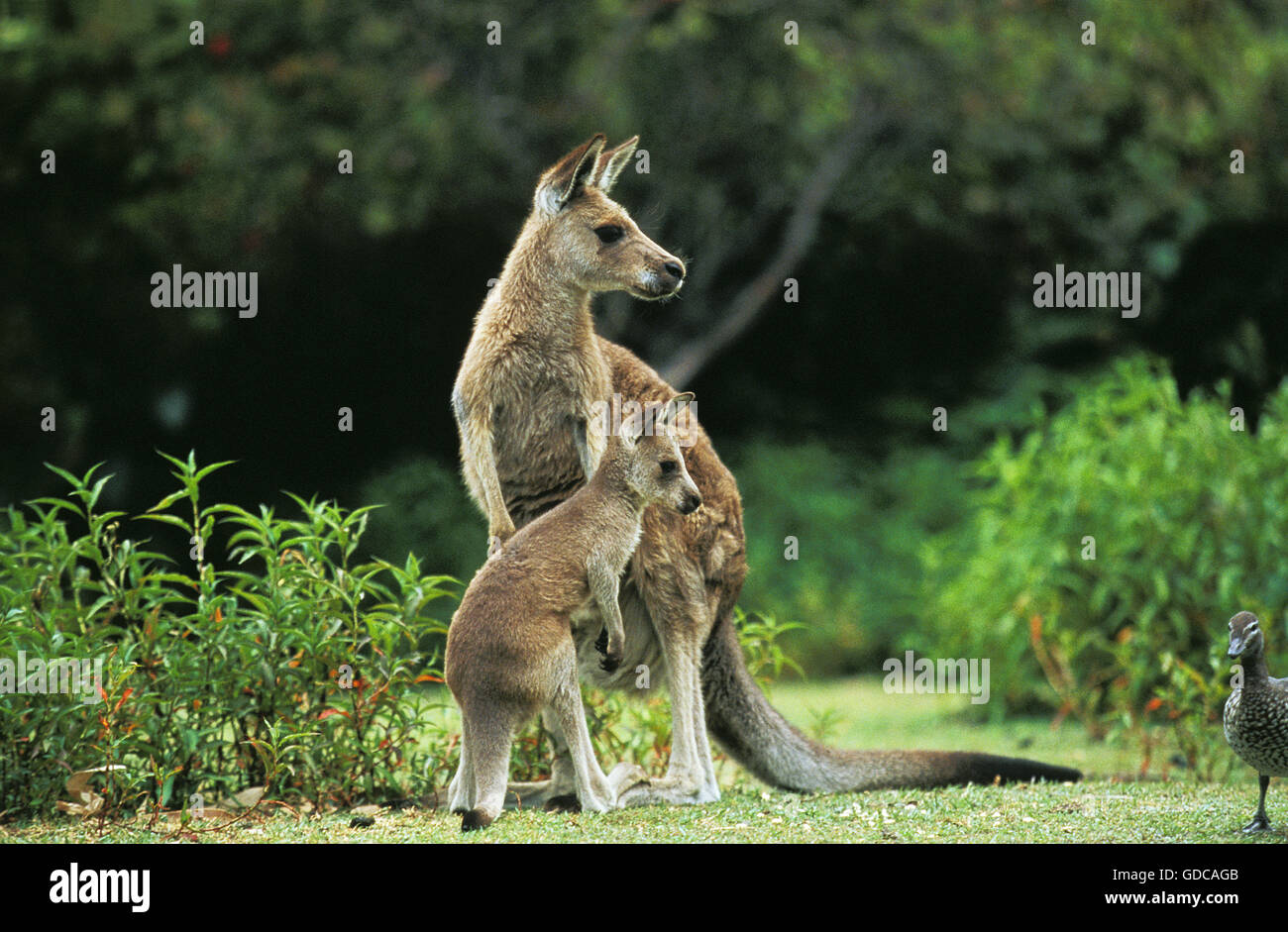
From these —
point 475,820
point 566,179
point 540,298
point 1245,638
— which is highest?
point 566,179

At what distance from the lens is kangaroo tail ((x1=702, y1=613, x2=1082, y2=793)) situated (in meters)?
5.52

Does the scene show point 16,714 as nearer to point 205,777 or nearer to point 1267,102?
point 205,777

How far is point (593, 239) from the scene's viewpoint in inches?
199

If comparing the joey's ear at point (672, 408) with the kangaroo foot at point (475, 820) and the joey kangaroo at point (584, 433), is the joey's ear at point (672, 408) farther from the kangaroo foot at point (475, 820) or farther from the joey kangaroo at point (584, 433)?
the kangaroo foot at point (475, 820)

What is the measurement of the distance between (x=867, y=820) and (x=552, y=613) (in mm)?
1274

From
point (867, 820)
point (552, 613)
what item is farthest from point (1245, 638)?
point (552, 613)

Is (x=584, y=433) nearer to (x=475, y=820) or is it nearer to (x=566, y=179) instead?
(x=566, y=179)

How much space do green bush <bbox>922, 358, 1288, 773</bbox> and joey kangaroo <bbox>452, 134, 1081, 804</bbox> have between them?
2411 millimetres

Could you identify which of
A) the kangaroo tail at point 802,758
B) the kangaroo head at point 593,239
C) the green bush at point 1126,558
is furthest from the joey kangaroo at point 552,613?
the green bush at point 1126,558

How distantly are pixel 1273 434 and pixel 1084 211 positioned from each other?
19.0 ft

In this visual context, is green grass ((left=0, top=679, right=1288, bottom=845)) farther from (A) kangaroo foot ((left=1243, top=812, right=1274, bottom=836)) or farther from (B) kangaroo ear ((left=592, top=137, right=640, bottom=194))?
(B) kangaroo ear ((left=592, top=137, right=640, bottom=194))

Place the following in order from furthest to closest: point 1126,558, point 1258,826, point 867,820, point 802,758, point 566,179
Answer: point 1126,558, point 802,758, point 566,179, point 867,820, point 1258,826

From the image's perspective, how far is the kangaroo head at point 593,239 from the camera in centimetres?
498

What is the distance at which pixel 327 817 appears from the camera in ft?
15.9
